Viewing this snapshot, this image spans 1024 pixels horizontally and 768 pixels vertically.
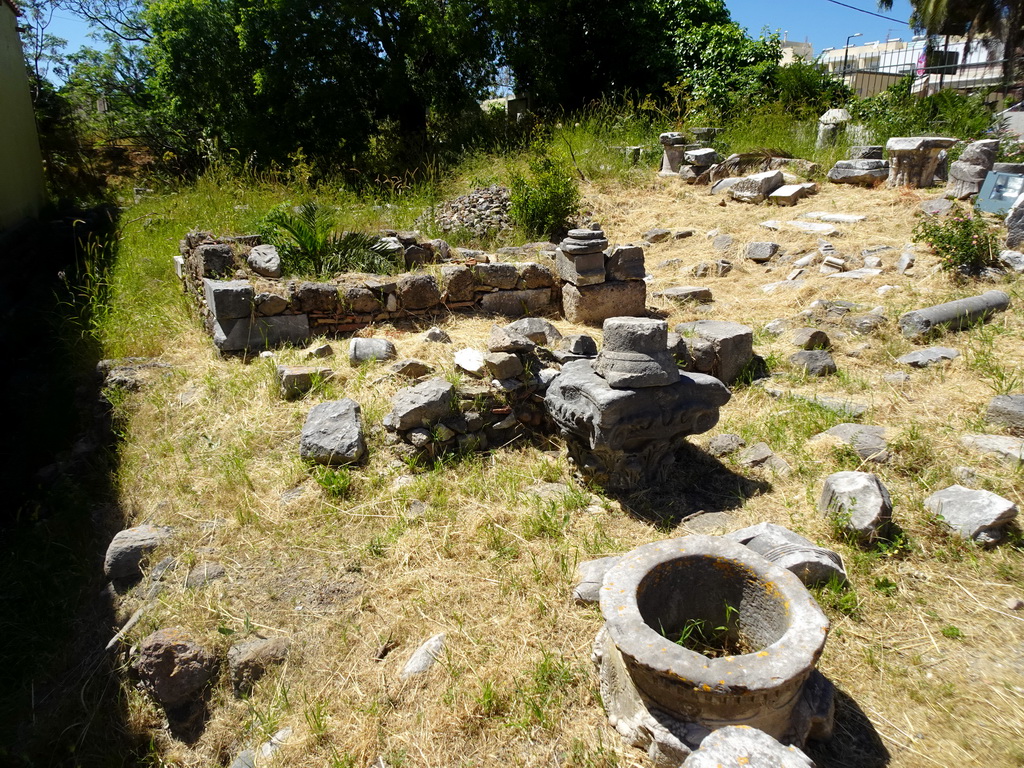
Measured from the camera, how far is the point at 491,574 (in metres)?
3.77

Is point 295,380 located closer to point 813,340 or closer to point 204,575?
point 204,575

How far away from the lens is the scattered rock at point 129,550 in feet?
13.6

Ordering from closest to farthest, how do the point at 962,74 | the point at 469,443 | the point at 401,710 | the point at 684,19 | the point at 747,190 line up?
the point at 401,710, the point at 469,443, the point at 747,190, the point at 684,19, the point at 962,74

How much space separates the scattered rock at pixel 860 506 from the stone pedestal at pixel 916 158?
8344mm

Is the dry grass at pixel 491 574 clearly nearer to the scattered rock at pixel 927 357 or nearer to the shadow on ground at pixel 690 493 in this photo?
the shadow on ground at pixel 690 493

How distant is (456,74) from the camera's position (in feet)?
54.0

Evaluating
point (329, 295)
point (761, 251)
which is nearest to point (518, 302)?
point (329, 295)

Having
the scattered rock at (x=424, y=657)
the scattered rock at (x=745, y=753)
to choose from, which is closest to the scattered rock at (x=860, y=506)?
the scattered rock at (x=745, y=753)

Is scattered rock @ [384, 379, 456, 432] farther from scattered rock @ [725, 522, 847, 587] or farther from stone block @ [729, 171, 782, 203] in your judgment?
stone block @ [729, 171, 782, 203]

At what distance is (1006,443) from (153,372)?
6532 millimetres

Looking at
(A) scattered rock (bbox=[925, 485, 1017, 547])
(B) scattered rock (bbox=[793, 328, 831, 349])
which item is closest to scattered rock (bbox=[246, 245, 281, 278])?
(B) scattered rock (bbox=[793, 328, 831, 349])

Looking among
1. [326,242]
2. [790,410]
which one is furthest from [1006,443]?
[326,242]

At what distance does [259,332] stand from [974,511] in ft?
18.3

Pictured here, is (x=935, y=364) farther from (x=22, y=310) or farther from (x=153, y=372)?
→ (x=22, y=310)
